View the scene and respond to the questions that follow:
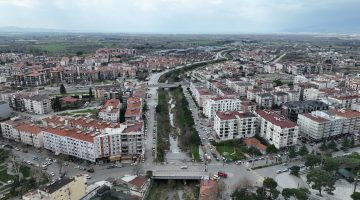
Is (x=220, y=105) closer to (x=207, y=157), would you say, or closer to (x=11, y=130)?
(x=207, y=157)

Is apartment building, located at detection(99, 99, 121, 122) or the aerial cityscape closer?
the aerial cityscape

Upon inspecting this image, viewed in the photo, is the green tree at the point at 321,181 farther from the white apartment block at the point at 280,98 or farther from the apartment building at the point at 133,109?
the white apartment block at the point at 280,98

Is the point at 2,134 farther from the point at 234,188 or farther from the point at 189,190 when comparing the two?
the point at 234,188

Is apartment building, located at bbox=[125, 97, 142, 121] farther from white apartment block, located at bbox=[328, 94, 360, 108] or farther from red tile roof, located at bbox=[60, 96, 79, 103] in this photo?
white apartment block, located at bbox=[328, 94, 360, 108]

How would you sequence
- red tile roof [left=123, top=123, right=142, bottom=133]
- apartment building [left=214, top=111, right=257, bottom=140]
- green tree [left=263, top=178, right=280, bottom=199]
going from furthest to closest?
apartment building [left=214, top=111, right=257, bottom=140]
red tile roof [left=123, top=123, right=142, bottom=133]
green tree [left=263, top=178, right=280, bottom=199]

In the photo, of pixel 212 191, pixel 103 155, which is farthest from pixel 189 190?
pixel 103 155

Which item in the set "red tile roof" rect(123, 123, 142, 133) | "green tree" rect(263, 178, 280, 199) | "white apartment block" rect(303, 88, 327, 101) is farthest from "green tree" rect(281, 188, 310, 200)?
"white apartment block" rect(303, 88, 327, 101)

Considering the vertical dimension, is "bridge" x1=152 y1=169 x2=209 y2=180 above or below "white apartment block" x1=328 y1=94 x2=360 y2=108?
below

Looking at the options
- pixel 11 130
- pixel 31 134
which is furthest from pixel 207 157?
pixel 11 130
